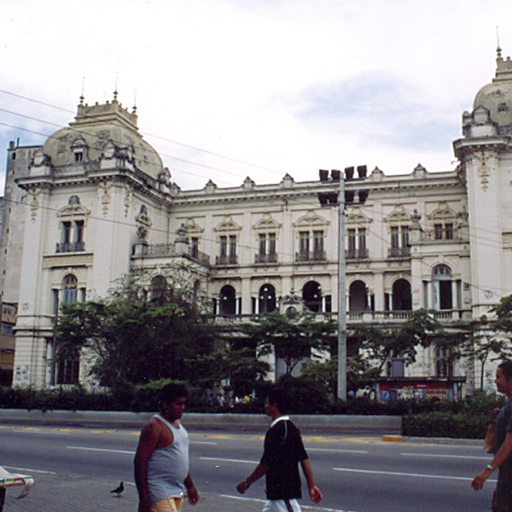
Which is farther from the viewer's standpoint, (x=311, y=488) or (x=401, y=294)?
(x=401, y=294)

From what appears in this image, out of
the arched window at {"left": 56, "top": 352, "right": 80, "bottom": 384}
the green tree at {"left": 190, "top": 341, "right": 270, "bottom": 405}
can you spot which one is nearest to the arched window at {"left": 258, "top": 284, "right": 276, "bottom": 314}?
the arched window at {"left": 56, "top": 352, "right": 80, "bottom": 384}

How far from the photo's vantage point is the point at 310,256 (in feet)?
165

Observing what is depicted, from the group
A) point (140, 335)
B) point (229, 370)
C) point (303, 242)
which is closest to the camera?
point (229, 370)

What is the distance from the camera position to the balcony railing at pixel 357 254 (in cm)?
4922

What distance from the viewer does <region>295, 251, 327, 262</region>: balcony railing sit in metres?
50.1

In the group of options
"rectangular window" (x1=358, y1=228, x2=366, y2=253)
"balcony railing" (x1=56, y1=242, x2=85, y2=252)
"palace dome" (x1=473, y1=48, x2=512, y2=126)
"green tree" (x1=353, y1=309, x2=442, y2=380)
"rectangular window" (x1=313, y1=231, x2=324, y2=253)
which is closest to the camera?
"green tree" (x1=353, y1=309, x2=442, y2=380)

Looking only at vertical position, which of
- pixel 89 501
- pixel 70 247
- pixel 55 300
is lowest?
pixel 89 501

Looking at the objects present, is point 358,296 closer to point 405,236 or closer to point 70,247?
point 405,236

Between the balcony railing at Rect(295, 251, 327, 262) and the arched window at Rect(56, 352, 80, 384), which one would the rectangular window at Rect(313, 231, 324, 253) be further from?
the arched window at Rect(56, 352, 80, 384)

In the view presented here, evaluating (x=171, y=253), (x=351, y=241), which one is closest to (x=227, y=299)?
(x=171, y=253)

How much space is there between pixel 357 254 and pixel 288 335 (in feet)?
60.2

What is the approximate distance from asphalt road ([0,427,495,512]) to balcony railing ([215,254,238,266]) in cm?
3098

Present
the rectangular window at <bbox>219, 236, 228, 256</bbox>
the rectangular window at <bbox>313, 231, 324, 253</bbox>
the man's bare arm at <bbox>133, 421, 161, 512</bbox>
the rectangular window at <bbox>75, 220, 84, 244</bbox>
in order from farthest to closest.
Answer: the rectangular window at <bbox>219, 236, 228, 256</bbox>
the rectangular window at <bbox>75, 220, 84, 244</bbox>
the rectangular window at <bbox>313, 231, 324, 253</bbox>
the man's bare arm at <bbox>133, 421, 161, 512</bbox>

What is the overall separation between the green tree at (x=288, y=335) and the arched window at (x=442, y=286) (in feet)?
40.9
